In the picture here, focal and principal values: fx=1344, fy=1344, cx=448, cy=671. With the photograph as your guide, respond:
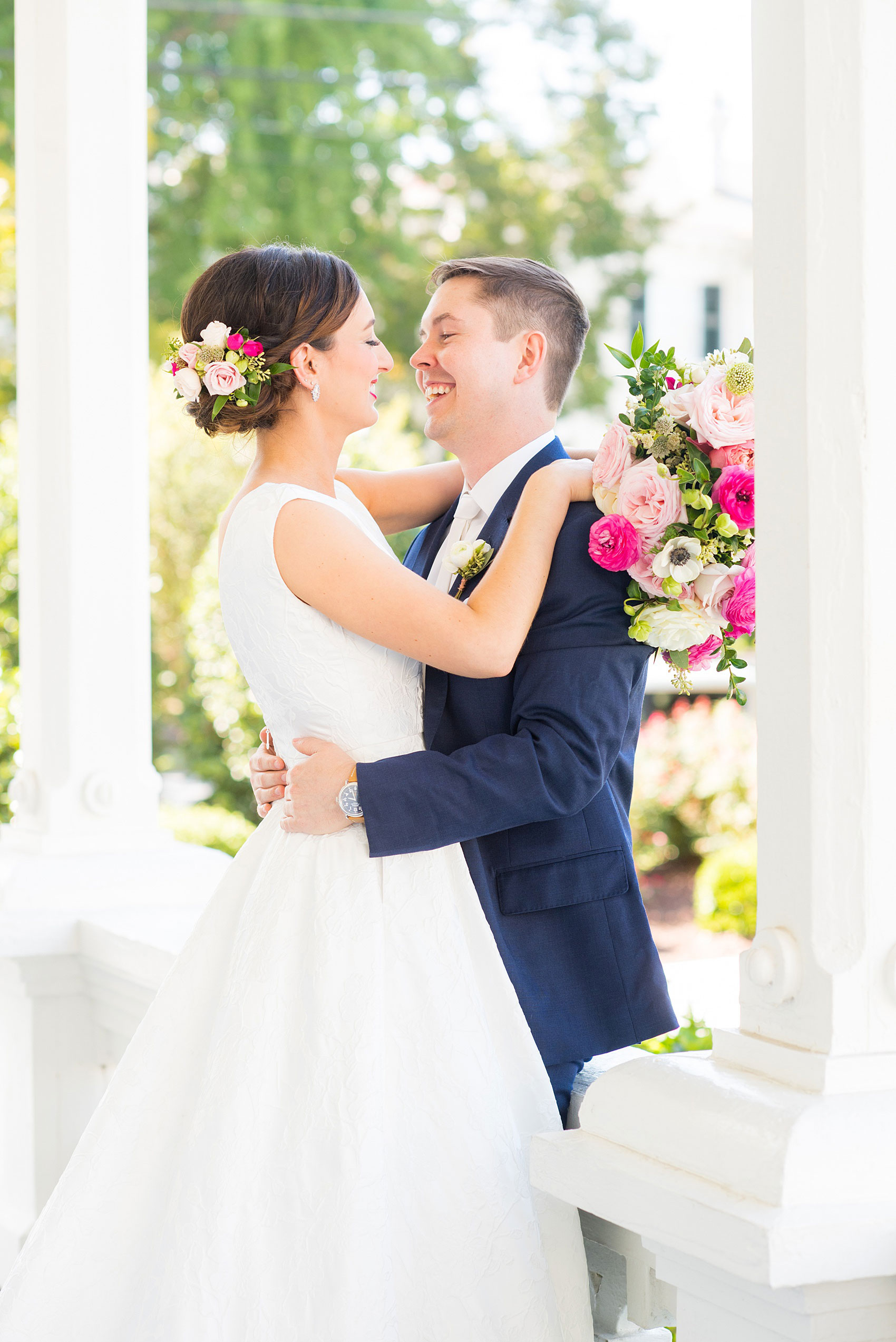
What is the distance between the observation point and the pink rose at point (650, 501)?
208 cm

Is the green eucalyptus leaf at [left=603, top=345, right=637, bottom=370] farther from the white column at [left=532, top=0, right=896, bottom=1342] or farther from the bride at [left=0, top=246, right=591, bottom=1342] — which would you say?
the white column at [left=532, top=0, right=896, bottom=1342]

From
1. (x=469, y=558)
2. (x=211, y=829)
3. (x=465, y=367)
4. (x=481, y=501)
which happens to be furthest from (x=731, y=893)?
(x=469, y=558)

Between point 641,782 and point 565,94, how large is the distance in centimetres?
1056

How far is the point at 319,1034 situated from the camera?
7.00 ft

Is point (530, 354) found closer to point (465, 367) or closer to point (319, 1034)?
point (465, 367)

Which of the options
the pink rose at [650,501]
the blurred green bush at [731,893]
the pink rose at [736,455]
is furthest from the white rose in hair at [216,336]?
the blurred green bush at [731,893]

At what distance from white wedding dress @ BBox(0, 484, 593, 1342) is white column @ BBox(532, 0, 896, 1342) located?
50 cm

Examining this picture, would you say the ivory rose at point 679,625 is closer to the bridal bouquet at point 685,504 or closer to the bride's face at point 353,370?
the bridal bouquet at point 685,504

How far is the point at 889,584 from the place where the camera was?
155 centimetres

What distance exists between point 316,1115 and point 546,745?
68cm

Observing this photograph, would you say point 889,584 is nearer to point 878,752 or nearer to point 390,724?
point 878,752

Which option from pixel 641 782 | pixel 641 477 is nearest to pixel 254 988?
pixel 641 477

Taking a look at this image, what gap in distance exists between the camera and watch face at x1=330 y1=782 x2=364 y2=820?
7.33 feet

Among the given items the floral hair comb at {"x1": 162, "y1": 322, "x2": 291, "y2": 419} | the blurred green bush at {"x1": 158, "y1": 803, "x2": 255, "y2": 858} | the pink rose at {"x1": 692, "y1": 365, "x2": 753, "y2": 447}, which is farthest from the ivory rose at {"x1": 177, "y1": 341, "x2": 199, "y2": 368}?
the blurred green bush at {"x1": 158, "y1": 803, "x2": 255, "y2": 858}
